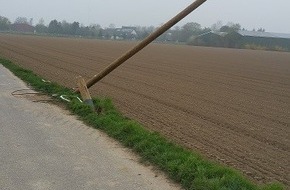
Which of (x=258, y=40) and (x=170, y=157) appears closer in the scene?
(x=170, y=157)

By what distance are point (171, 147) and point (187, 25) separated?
511 ft

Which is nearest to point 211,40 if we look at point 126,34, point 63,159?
point 126,34

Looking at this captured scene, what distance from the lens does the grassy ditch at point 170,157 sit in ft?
16.0

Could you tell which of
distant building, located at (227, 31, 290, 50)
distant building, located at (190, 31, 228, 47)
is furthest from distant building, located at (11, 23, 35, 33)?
distant building, located at (227, 31, 290, 50)

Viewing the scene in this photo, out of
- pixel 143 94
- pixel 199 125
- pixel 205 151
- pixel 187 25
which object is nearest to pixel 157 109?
pixel 199 125

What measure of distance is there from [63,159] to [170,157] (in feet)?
5.42

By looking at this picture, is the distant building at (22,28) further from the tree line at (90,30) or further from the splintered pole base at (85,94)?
the splintered pole base at (85,94)

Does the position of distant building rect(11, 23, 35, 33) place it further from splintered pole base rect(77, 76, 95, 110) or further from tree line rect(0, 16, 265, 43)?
splintered pole base rect(77, 76, 95, 110)

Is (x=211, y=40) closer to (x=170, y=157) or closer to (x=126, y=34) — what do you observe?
(x=126, y=34)

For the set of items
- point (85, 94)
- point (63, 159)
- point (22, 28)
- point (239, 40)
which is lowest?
point (22, 28)

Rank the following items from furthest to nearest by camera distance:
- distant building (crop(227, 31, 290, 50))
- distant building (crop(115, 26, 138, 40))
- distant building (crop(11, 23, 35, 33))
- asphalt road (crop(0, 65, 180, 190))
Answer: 1. distant building (crop(11, 23, 35, 33))
2. distant building (crop(115, 26, 138, 40))
3. distant building (crop(227, 31, 290, 50))
4. asphalt road (crop(0, 65, 180, 190))

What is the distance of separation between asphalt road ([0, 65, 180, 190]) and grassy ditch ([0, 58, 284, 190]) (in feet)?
0.75

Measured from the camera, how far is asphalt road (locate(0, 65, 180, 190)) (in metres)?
4.82

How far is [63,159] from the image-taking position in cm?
564
